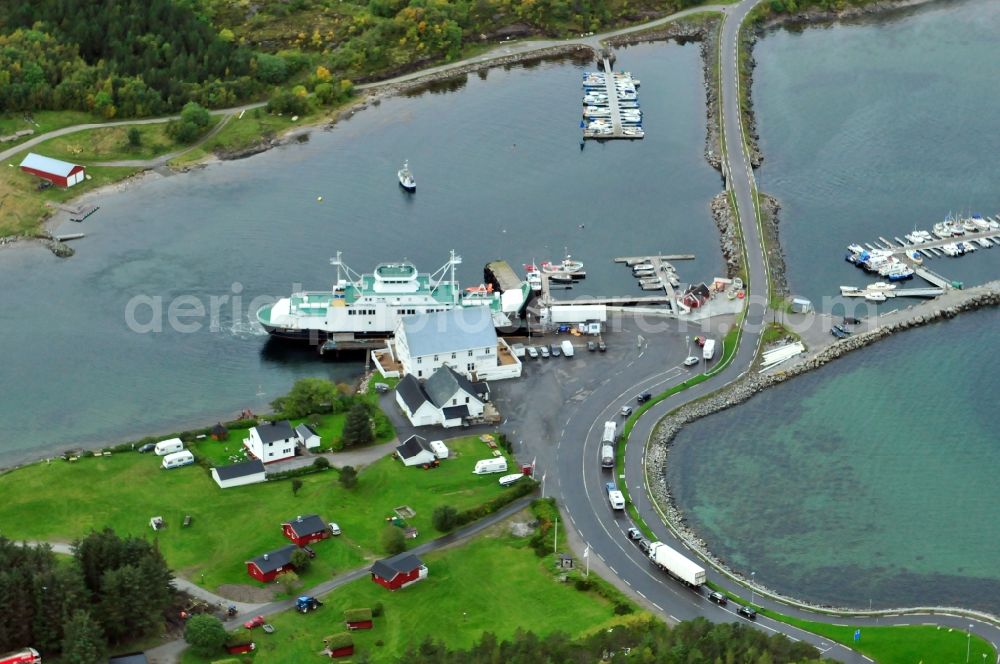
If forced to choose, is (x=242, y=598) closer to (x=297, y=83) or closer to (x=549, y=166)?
(x=549, y=166)

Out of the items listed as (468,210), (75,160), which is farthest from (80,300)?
(468,210)

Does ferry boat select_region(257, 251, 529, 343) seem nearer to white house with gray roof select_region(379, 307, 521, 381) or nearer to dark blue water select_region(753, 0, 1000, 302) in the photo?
white house with gray roof select_region(379, 307, 521, 381)

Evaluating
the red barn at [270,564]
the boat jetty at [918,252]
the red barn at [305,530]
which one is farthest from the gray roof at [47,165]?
the boat jetty at [918,252]

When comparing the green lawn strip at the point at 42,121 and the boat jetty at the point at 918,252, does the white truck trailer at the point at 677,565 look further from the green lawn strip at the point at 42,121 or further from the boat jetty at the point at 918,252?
the green lawn strip at the point at 42,121

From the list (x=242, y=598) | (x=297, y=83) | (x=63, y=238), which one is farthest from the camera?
(x=297, y=83)

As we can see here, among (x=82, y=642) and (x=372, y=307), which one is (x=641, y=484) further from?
(x=82, y=642)

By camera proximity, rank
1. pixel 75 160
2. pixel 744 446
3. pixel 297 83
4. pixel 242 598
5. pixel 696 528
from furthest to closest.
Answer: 1. pixel 297 83
2. pixel 75 160
3. pixel 744 446
4. pixel 696 528
5. pixel 242 598

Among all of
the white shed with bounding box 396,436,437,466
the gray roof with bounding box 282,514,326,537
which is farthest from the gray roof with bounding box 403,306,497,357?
the gray roof with bounding box 282,514,326,537
